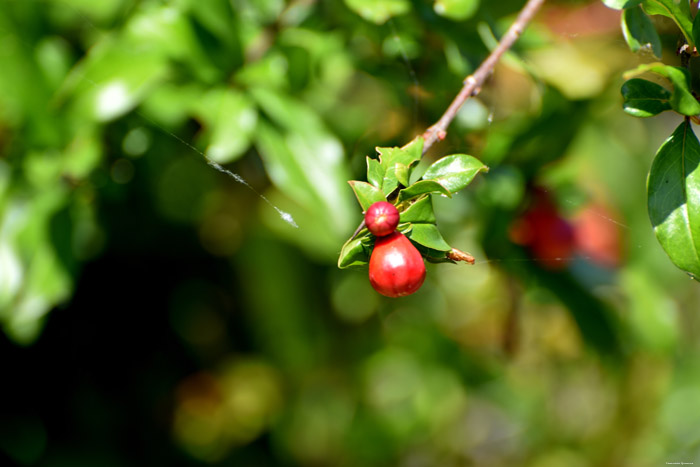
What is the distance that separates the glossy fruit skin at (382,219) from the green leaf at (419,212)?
24 mm

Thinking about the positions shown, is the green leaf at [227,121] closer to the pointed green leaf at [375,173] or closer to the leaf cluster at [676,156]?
the pointed green leaf at [375,173]

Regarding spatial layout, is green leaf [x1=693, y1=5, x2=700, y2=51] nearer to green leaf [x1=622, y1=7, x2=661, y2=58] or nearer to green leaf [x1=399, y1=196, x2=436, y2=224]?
green leaf [x1=622, y1=7, x2=661, y2=58]

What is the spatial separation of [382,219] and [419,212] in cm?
4

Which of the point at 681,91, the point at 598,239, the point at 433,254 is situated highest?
the point at 681,91

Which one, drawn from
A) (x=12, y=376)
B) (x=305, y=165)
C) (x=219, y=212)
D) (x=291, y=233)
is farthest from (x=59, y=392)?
(x=305, y=165)

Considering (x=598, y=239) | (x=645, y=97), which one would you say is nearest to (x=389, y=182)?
(x=645, y=97)

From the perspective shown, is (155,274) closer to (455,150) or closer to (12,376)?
(12,376)

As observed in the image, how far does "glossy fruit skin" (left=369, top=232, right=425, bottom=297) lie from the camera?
17.0 inches

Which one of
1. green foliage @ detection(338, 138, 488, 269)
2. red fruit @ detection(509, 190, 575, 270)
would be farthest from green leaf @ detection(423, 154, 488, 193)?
red fruit @ detection(509, 190, 575, 270)

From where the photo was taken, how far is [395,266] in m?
0.43

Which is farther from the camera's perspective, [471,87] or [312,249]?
[312,249]

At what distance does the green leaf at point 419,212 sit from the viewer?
45 centimetres

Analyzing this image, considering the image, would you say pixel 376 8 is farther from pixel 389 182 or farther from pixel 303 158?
pixel 389 182

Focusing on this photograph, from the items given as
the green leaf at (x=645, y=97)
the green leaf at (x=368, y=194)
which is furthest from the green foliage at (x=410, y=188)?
the green leaf at (x=645, y=97)
